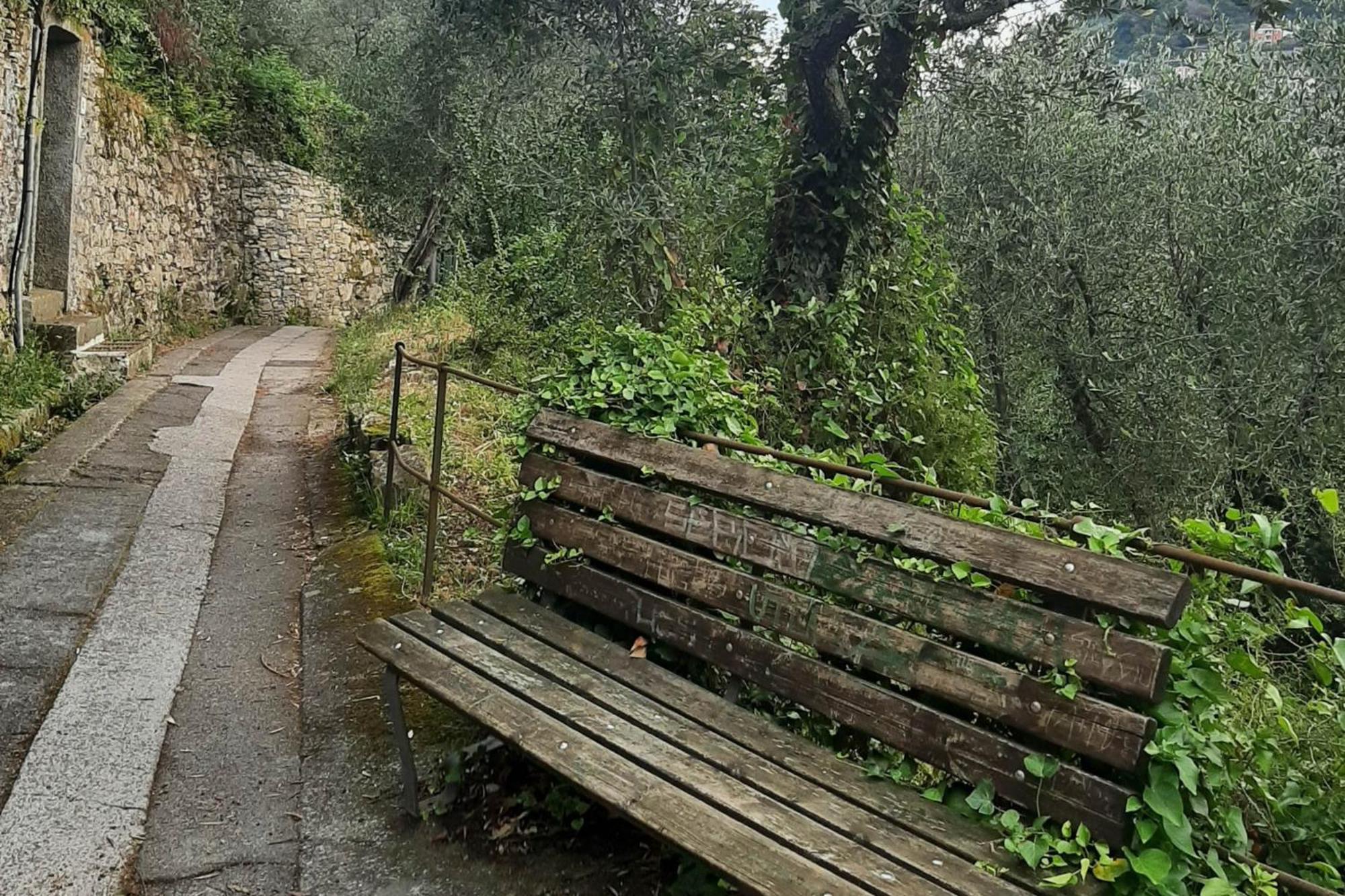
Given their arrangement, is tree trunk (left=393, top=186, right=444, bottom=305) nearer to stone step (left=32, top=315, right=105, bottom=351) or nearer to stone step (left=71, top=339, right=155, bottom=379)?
stone step (left=71, top=339, right=155, bottom=379)

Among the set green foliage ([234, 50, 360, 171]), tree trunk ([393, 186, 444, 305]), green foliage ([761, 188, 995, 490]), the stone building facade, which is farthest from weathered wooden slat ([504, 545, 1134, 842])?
green foliage ([234, 50, 360, 171])

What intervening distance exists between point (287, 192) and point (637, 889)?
18895 millimetres

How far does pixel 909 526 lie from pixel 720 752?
0.69m

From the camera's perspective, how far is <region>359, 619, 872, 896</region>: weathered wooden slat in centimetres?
191

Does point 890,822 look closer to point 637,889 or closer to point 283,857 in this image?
point 637,889

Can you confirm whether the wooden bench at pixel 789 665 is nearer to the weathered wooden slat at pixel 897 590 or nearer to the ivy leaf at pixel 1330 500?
the weathered wooden slat at pixel 897 590

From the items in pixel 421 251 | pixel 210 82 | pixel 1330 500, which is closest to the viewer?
pixel 1330 500

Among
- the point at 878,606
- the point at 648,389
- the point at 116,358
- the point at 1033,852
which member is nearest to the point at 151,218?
the point at 116,358

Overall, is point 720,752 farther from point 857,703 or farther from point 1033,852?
point 1033,852

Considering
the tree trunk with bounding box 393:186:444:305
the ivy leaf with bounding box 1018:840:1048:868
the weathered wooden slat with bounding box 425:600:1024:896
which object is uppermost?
the tree trunk with bounding box 393:186:444:305

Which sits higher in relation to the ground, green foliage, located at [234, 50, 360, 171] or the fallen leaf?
green foliage, located at [234, 50, 360, 171]

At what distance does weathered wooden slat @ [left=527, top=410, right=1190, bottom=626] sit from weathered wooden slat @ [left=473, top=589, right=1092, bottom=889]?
0.52 meters

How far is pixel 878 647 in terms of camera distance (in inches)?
90.8

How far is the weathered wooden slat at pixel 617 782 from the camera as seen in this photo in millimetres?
1907
